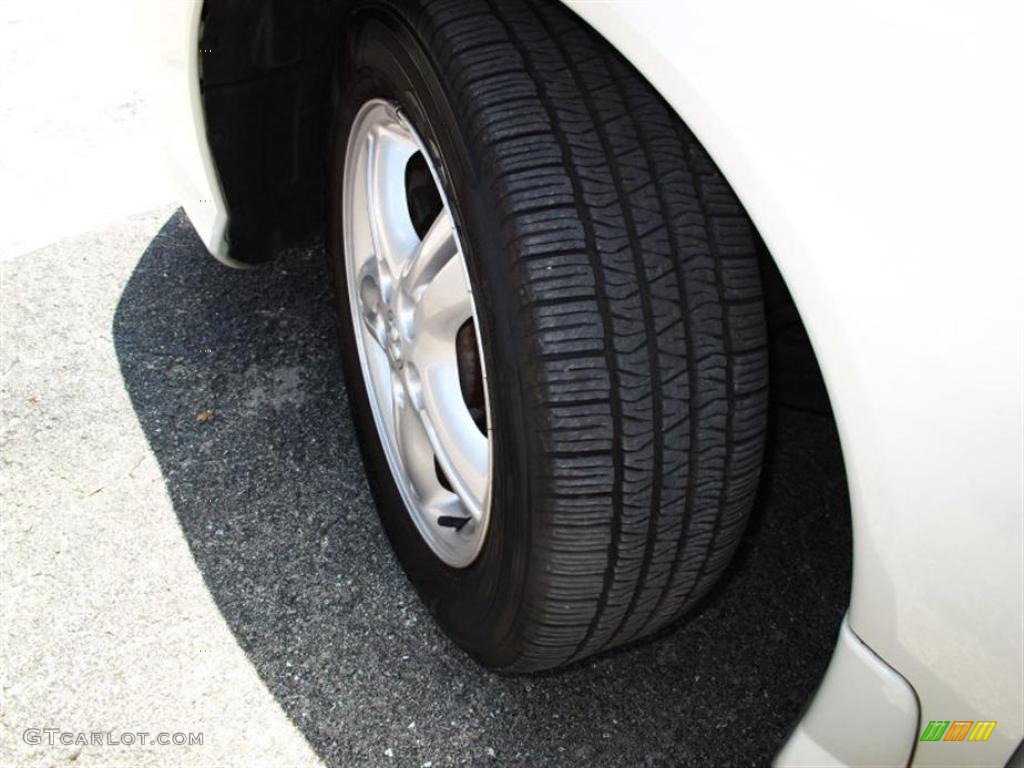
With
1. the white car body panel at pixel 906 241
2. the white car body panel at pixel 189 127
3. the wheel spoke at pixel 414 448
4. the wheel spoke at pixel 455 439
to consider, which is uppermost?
the white car body panel at pixel 906 241

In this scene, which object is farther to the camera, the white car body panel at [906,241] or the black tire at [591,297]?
the black tire at [591,297]

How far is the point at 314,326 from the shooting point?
2338 millimetres

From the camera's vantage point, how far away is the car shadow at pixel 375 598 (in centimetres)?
164

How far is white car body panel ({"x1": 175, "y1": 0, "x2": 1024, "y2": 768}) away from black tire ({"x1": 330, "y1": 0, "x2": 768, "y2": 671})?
0.16 metres

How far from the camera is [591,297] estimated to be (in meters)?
1.15

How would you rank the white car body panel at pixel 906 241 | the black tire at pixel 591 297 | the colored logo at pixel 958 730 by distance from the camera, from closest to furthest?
the white car body panel at pixel 906 241, the colored logo at pixel 958 730, the black tire at pixel 591 297

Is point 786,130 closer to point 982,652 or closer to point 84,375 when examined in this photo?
point 982,652

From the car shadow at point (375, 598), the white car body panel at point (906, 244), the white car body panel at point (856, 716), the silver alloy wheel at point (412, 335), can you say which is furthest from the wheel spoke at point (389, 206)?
the white car body panel at point (856, 716)

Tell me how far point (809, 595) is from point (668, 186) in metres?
0.92

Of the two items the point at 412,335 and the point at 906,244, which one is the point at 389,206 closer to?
the point at 412,335

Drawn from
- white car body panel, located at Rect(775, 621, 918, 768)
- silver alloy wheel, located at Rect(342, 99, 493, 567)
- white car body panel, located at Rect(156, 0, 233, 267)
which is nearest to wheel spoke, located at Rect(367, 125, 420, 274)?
silver alloy wheel, located at Rect(342, 99, 493, 567)

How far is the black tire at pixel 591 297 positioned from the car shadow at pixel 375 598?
1.13 ft

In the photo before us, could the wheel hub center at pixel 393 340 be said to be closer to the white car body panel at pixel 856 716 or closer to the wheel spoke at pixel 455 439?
the wheel spoke at pixel 455 439

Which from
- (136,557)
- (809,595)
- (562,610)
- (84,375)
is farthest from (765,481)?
(84,375)
